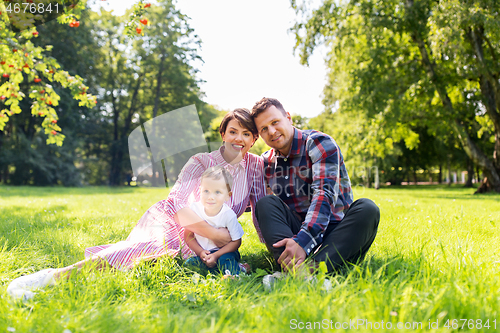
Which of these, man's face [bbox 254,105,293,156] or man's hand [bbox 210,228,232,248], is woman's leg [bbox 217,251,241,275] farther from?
man's face [bbox 254,105,293,156]

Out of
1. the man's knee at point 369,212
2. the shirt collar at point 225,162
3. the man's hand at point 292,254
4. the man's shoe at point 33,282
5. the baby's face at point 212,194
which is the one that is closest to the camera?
the man's shoe at point 33,282

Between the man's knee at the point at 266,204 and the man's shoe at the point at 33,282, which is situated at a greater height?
the man's knee at the point at 266,204

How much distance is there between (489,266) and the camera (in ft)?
7.57

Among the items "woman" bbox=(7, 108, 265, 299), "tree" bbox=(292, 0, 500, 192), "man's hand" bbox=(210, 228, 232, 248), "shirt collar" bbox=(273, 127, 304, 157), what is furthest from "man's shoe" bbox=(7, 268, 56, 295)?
"tree" bbox=(292, 0, 500, 192)

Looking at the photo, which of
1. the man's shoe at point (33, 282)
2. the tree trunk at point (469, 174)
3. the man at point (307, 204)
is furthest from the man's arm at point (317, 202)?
the tree trunk at point (469, 174)

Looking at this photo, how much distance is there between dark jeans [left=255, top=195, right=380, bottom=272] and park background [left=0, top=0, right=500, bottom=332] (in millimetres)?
148

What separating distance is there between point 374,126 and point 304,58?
13.8 feet

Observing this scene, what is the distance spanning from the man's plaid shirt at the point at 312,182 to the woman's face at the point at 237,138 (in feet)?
1.04

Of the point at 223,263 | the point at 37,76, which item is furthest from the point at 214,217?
the point at 37,76

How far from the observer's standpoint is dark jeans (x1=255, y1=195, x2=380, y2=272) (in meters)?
2.34

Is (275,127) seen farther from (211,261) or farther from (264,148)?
(264,148)

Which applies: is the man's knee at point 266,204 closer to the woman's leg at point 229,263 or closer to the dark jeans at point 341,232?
the dark jeans at point 341,232

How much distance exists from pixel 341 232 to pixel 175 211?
1471 mm

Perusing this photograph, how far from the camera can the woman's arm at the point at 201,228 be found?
2789 mm
